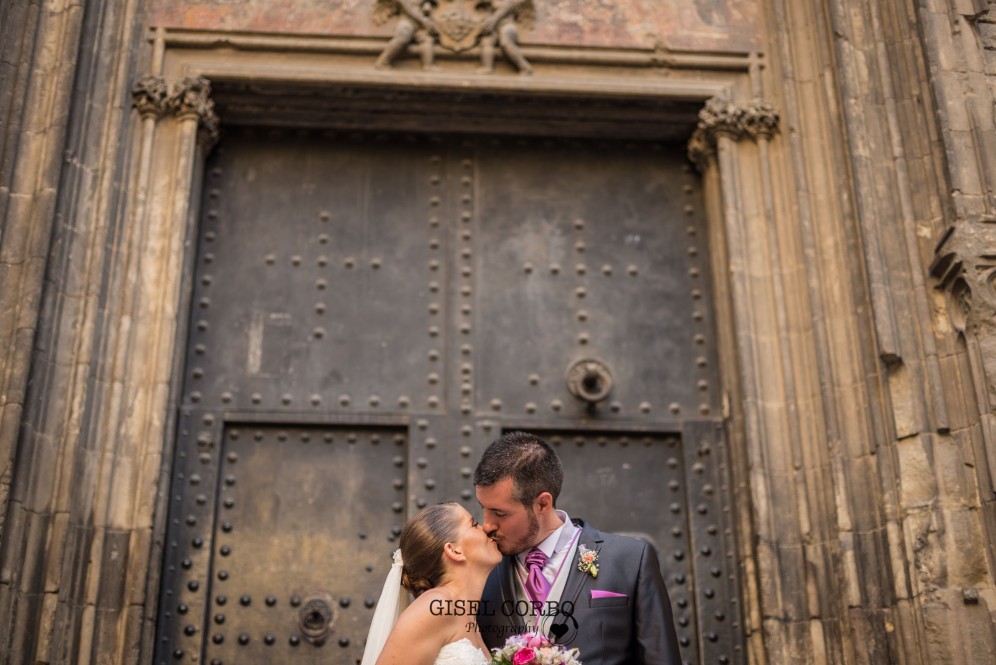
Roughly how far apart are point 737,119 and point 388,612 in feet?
11.4

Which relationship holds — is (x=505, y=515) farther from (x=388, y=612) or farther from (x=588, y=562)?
(x=388, y=612)

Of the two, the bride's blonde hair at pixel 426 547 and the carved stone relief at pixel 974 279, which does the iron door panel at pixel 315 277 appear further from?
→ the carved stone relief at pixel 974 279

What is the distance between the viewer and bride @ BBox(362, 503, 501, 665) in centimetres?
Answer: 387

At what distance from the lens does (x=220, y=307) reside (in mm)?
6316

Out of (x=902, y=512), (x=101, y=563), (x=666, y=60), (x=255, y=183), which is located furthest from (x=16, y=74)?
(x=902, y=512)

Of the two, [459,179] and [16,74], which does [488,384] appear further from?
[16,74]

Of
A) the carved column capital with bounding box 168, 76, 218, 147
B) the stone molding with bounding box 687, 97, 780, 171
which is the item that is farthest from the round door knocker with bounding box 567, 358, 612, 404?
the carved column capital with bounding box 168, 76, 218, 147

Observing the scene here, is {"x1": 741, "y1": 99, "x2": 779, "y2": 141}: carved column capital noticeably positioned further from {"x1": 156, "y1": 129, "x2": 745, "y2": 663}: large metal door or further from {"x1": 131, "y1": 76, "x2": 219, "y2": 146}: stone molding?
{"x1": 131, "y1": 76, "x2": 219, "y2": 146}: stone molding

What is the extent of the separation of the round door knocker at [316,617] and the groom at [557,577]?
1654mm

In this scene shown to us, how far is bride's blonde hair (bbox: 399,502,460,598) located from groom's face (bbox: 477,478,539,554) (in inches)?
4.8

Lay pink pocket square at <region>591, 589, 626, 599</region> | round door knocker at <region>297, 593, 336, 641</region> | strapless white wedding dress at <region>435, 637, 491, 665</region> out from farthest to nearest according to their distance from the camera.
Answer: round door knocker at <region>297, 593, 336, 641</region> → pink pocket square at <region>591, 589, 626, 599</region> → strapless white wedding dress at <region>435, 637, 491, 665</region>

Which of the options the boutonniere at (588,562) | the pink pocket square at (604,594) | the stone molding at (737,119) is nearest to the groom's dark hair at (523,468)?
the boutonniere at (588,562)

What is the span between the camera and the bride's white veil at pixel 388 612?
13.6 ft

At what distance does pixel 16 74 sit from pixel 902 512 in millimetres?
4553
